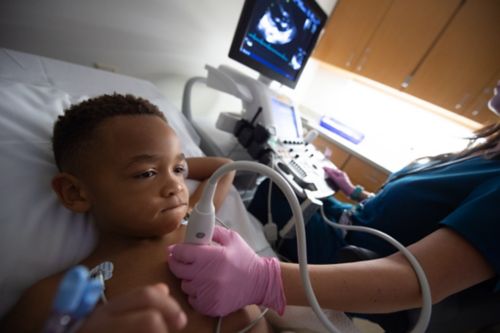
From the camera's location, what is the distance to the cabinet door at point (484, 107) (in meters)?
1.75

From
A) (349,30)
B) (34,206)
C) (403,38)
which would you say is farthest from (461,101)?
(34,206)

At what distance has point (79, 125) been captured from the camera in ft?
1.70

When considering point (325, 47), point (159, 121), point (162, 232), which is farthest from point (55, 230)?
point (325, 47)

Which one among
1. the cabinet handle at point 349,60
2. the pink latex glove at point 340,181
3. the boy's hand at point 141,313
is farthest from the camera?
the cabinet handle at point 349,60

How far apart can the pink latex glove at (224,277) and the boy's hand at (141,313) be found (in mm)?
197

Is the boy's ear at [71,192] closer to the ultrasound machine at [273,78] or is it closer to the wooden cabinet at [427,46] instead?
the ultrasound machine at [273,78]

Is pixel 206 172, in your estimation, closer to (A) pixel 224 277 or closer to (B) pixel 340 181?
(A) pixel 224 277

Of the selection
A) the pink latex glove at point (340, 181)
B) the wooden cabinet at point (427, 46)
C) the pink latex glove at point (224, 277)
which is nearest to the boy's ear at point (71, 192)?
the pink latex glove at point (224, 277)

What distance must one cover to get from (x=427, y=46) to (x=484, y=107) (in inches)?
26.7

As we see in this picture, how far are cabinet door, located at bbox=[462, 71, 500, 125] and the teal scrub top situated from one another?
162 centimetres

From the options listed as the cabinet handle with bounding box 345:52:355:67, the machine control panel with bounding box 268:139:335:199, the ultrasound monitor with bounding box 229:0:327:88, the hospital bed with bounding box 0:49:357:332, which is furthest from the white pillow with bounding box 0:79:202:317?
the cabinet handle with bounding box 345:52:355:67

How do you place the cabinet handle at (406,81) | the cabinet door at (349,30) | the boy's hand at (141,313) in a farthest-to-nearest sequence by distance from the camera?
the cabinet door at (349,30)
the cabinet handle at (406,81)
the boy's hand at (141,313)

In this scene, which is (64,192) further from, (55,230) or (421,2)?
(421,2)

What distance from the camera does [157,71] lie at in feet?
4.54
